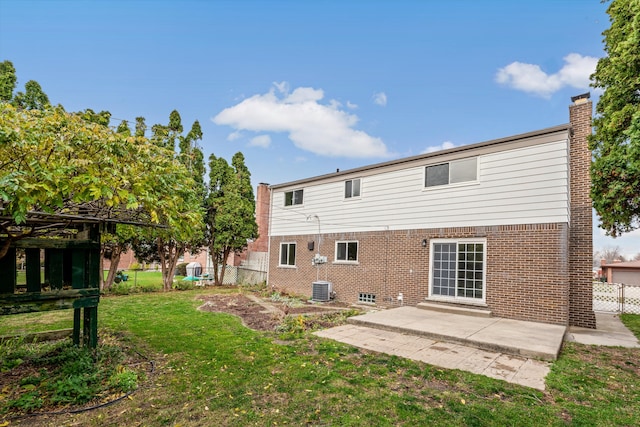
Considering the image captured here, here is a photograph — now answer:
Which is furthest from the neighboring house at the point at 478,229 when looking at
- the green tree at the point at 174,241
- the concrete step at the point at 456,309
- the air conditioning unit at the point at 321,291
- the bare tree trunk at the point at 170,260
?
the bare tree trunk at the point at 170,260

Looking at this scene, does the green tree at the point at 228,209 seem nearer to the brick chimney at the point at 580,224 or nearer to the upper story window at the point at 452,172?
the upper story window at the point at 452,172

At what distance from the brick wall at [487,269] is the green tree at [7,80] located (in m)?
11.8

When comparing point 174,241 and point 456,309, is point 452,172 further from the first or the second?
point 174,241

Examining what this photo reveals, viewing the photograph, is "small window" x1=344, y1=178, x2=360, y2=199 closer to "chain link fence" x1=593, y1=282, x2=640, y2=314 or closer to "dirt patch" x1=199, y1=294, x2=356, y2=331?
"dirt patch" x1=199, y1=294, x2=356, y2=331

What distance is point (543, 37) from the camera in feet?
33.9

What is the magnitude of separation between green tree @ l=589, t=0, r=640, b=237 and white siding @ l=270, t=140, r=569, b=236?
226cm

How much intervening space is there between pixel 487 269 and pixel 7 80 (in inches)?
684

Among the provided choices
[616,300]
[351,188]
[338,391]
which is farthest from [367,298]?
[616,300]

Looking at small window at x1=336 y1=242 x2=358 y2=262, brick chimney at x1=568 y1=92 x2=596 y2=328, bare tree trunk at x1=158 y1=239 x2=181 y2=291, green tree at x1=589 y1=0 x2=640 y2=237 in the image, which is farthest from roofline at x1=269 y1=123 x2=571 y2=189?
bare tree trunk at x1=158 y1=239 x2=181 y2=291

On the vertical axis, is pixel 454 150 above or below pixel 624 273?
above

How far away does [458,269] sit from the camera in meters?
9.95

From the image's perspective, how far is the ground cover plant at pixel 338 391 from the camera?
3.44 metres

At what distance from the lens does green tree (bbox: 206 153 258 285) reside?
1767 centimetres

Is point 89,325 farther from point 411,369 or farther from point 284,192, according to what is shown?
point 284,192
